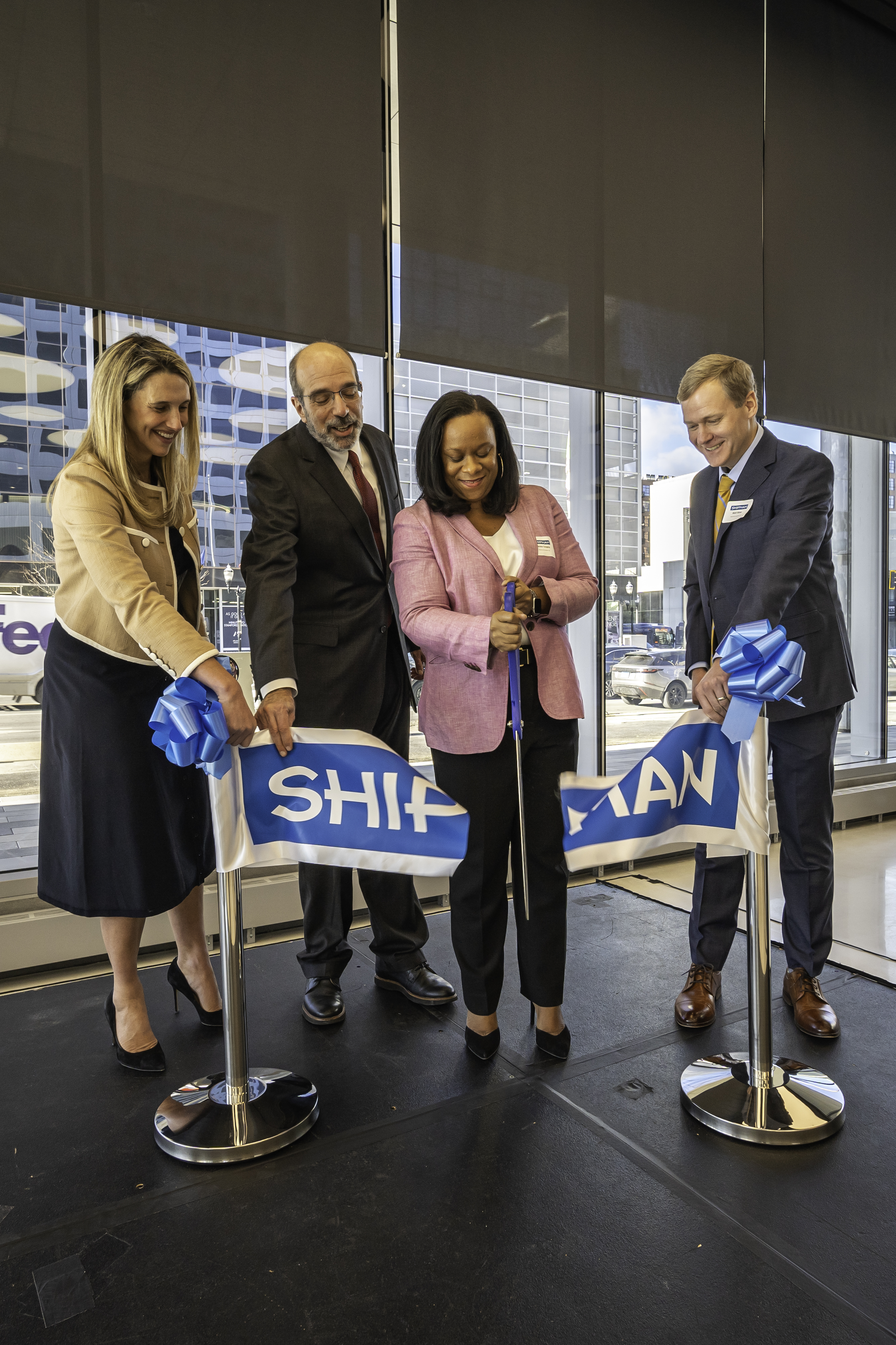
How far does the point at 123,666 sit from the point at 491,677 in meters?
0.88

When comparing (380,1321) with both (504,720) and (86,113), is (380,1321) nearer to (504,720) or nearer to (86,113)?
(504,720)

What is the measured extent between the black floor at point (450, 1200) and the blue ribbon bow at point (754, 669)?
90 centimetres

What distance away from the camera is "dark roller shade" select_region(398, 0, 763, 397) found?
347 centimetres

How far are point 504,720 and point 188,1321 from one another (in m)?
1.25

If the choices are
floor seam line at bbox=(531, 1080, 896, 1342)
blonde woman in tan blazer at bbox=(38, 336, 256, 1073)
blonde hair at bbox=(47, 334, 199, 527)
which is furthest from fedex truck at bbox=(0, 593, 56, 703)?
floor seam line at bbox=(531, 1080, 896, 1342)

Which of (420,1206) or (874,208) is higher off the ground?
(874,208)

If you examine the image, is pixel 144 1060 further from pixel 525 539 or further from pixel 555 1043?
pixel 525 539

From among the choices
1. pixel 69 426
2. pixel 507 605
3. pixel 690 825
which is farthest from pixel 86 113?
pixel 690 825

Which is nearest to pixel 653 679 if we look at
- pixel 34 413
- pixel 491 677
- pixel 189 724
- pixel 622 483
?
pixel 622 483

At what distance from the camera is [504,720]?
203cm

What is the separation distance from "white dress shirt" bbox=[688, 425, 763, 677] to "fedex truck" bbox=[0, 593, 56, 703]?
84.9 inches

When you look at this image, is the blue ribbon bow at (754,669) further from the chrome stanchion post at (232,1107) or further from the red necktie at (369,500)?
the chrome stanchion post at (232,1107)

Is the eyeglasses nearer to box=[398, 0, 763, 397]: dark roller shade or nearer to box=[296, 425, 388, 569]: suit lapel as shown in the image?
box=[296, 425, 388, 569]: suit lapel

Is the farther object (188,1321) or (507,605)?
(507,605)
